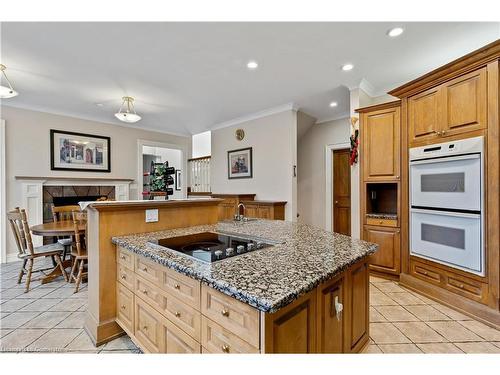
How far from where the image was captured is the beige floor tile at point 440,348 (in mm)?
1760

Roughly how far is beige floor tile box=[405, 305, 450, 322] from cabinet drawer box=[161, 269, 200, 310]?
7.20 ft

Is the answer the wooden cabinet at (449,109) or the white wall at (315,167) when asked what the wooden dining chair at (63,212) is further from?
the wooden cabinet at (449,109)

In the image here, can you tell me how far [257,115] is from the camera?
15.8ft

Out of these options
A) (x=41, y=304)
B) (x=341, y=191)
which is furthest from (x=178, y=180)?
(x=41, y=304)

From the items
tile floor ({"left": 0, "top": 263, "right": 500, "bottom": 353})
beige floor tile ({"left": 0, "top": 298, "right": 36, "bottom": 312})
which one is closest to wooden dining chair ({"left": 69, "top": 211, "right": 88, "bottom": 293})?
tile floor ({"left": 0, "top": 263, "right": 500, "bottom": 353})

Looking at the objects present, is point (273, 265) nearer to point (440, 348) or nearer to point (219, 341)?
point (219, 341)

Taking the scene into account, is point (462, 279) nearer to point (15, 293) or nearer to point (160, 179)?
point (160, 179)

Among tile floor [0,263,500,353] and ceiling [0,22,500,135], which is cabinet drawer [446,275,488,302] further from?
ceiling [0,22,500,135]

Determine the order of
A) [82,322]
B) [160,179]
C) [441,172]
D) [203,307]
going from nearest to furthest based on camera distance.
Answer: [203,307] < [82,322] < [441,172] < [160,179]

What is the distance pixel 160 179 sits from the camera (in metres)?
4.05

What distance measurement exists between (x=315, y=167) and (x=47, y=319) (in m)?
4.86
